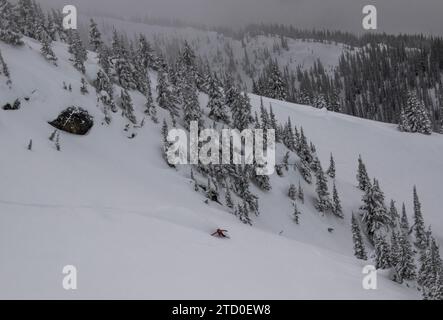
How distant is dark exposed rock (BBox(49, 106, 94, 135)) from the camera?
3316cm

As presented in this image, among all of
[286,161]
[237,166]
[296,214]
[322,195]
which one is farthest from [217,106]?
[296,214]

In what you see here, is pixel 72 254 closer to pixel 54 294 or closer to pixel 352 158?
pixel 54 294

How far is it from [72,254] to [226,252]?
21.4 ft

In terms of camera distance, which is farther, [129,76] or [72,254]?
[129,76]

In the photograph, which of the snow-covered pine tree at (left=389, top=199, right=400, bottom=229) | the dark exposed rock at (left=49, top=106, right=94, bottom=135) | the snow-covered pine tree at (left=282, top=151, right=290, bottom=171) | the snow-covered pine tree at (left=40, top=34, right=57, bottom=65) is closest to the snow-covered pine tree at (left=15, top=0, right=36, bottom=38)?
the snow-covered pine tree at (left=40, top=34, right=57, bottom=65)

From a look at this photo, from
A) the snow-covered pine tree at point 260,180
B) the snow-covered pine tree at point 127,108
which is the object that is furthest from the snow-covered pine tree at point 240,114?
the snow-covered pine tree at point 127,108

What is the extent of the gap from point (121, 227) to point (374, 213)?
39582 millimetres

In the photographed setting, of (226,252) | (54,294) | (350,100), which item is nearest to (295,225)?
(226,252)

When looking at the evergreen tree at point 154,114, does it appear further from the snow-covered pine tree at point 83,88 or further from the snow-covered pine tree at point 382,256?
the snow-covered pine tree at point 382,256

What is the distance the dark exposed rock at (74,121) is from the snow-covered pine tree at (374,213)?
35.7 m

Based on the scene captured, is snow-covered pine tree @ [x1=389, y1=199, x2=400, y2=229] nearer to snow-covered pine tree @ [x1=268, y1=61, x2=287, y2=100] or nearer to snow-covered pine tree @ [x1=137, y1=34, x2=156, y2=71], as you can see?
snow-covered pine tree @ [x1=137, y1=34, x2=156, y2=71]

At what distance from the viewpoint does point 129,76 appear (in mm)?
52188

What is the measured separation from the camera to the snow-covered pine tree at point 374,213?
4866 cm

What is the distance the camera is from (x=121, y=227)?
59.9 ft
